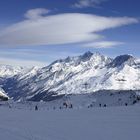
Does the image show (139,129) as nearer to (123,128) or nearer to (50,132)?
(123,128)

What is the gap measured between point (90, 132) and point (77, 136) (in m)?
2.26

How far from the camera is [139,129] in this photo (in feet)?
93.2

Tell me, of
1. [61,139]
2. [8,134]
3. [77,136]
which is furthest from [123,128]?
[8,134]

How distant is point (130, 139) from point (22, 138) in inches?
289

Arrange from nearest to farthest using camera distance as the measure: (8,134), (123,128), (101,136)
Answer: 1. (101,136)
2. (8,134)
3. (123,128)

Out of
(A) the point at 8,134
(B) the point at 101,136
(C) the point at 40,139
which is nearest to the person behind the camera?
(C) the point at 40,139

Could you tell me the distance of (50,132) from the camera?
2784cm

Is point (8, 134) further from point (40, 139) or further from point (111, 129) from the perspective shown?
point (111, 129)

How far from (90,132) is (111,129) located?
2364 mm

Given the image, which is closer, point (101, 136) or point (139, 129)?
point (101, 136)

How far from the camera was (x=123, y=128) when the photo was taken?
29.5 metres

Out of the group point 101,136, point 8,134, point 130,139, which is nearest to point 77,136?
point 101,136

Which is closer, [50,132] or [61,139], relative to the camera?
[61,139]

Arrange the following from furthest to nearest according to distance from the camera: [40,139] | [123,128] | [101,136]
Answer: [123,128] → [101,136] → [40,139]
